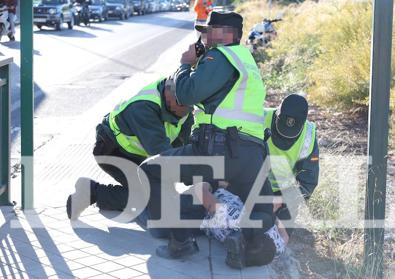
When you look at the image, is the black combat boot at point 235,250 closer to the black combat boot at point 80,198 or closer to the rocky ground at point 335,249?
the rocky ground at point 335,249

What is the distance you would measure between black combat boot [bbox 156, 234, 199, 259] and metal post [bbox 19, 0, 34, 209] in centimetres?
144

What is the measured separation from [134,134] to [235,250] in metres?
1.36

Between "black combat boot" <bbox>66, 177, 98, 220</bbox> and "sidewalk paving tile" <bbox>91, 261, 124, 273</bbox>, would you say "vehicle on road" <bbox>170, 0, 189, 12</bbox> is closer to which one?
"black combat boot" <bbox>66, 177, 98, 220</bbox>

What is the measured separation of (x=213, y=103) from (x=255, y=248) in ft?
3.11

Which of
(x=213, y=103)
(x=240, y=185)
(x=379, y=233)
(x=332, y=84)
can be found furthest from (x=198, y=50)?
(x=332, y=84)

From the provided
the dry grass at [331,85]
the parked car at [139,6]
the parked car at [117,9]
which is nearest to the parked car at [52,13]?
the parked car at [117,9]

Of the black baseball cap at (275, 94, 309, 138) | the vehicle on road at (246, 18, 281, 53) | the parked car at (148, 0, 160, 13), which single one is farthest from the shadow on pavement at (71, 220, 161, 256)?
the parked car at (148, 0, 160, 13)

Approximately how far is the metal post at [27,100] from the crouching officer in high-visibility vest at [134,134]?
1.45ft

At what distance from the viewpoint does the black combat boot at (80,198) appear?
18.4ft

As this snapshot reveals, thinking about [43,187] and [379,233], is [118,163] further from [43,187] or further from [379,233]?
[379,233]

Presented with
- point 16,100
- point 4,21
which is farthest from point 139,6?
point 16,100

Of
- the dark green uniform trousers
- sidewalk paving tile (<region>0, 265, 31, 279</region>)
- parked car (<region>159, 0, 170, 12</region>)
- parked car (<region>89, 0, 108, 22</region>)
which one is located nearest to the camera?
sidewalk paving tile (<region>0, 265, 31, 279</region>)

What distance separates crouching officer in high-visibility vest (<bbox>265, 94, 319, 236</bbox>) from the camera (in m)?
5.17

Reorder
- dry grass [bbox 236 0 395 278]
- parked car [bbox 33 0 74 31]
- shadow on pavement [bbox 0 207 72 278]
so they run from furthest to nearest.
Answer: parked car [bbox 33 0 74 31]
dry grass [bbox 236 0 395 278]
shadow on pavement [bbox 0 207 72 278]
